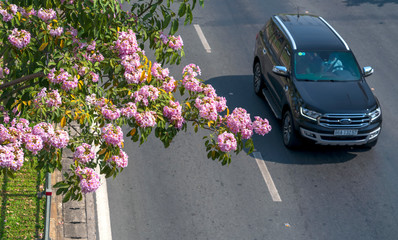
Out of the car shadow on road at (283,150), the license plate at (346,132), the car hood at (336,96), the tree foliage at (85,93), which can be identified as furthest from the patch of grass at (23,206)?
the license plate at (346,132)

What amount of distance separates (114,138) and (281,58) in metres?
7.95

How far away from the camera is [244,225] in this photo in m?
12.2

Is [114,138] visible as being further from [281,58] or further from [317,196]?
[281,58]

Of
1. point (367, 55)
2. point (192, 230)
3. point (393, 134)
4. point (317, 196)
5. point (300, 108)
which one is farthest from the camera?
point (367, 55)

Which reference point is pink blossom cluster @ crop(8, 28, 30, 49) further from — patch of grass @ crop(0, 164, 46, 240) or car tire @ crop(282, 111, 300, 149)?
car tire @ crop(282, 111, 300, 149)

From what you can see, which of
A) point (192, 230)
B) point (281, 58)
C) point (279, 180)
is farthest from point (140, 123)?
point (281, 58)

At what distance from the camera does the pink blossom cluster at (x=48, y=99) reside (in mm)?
8148

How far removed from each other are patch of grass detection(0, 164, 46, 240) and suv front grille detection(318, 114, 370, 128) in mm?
5418

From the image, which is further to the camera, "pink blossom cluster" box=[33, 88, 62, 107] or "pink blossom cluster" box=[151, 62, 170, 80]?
"pink blossom cluster" box=[151, 62, 170, 80]

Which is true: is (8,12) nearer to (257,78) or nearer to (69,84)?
(69,84)

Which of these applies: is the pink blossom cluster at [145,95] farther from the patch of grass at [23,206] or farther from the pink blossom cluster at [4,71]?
the patch of grass at [23,206]

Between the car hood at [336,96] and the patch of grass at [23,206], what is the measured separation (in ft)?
17.6

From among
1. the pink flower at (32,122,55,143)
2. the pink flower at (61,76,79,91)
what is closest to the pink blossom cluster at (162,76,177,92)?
the pink flower at (61,76,79,91)

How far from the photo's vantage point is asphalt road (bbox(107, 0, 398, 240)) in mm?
12188
